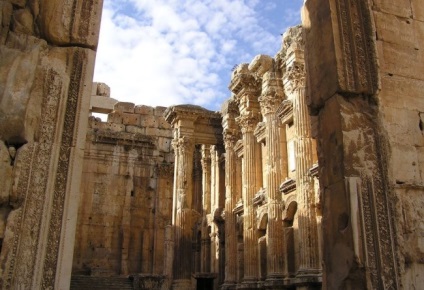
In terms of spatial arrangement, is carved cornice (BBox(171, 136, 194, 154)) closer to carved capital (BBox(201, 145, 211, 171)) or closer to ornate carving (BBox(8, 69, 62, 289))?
carved capital (BBox(201, 145, 211, 171))

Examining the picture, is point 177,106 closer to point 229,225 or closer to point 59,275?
point 229,225

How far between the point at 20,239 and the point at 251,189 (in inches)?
544

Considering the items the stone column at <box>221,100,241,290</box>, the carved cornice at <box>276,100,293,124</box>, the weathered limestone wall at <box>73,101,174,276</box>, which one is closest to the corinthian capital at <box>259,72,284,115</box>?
the carved cornice at <box>276,100,293,124</box>

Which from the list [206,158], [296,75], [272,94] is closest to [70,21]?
[296,75]

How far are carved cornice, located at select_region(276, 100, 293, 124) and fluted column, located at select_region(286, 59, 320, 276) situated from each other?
0.79 metres

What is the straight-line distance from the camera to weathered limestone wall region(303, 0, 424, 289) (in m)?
4.84

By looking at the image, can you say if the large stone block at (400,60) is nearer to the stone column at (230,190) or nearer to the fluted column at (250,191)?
the fluted column at (250,191)

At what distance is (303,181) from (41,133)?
9.99 m

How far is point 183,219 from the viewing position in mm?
19734

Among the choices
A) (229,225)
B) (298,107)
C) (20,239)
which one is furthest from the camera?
(229,225)

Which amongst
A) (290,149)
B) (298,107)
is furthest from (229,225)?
(298,107)

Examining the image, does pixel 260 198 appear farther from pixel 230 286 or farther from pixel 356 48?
pixel 356 48

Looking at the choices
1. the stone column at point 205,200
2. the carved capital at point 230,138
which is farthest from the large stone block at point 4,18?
the stone column at point 205,200

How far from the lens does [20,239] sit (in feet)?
12.7
